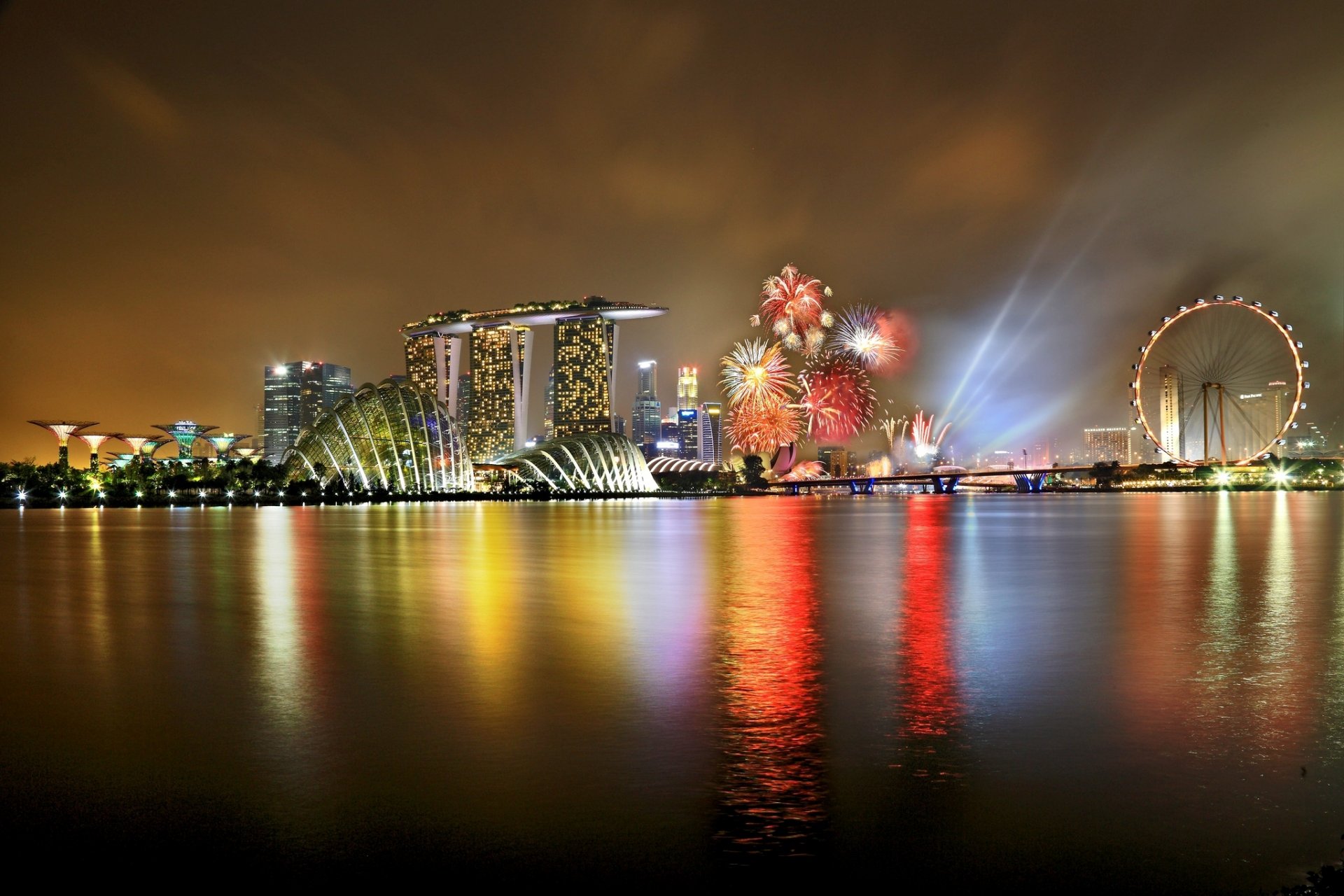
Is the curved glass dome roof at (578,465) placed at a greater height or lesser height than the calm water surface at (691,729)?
greater

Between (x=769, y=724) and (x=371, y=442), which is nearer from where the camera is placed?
(x=769, y=724)

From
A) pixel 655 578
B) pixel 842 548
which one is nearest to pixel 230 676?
pixel 655 578

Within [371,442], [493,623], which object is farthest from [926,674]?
[371,442]

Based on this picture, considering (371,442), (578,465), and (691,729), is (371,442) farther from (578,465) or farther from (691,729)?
(691,729)

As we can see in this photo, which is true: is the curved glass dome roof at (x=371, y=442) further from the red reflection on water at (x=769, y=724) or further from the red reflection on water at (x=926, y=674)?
the red reflection on water at (x=769, y=724)

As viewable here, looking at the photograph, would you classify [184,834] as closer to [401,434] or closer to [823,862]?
[823,862]

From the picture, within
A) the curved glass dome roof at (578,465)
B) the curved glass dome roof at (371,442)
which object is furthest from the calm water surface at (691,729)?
the curved glass dome roof at (578,465)

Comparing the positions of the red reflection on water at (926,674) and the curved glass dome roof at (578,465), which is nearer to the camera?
the red reflection on water at (926,674)
